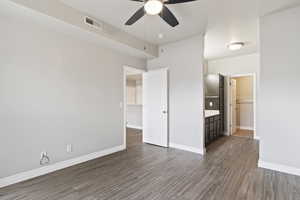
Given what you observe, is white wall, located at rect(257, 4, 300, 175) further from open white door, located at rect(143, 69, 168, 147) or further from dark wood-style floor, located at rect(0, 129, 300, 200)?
open white door, located at rect(143, 69, 168, 147)

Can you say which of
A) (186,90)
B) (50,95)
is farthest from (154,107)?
(50,95)

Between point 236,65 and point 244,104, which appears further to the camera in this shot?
point 244,104

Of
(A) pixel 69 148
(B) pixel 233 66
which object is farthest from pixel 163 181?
(B) pixel 233 66

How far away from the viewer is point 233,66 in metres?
5.70

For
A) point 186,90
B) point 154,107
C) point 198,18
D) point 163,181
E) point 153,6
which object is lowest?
point 163,181

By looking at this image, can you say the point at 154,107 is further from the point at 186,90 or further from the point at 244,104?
the point at 244,104

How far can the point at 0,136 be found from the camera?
91.4 inches

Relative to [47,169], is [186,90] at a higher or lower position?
higher

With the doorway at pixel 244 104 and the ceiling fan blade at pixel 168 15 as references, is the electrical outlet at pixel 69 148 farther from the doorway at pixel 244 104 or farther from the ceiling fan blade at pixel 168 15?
the doorway at pixel 244 104

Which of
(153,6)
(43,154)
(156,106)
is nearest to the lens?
(153,6)

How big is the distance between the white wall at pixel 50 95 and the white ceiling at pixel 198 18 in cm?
82

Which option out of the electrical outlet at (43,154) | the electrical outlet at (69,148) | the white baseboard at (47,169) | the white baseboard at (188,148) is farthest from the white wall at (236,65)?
the electrical outlet at (43,154)

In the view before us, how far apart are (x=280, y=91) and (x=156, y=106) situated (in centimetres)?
278

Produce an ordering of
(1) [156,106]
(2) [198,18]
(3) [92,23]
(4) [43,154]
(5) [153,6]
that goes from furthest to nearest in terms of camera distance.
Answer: (1) [156,106] < (2) [198,18] < (3) [92,23] < (4) [43,154] < (5) [153,6]
